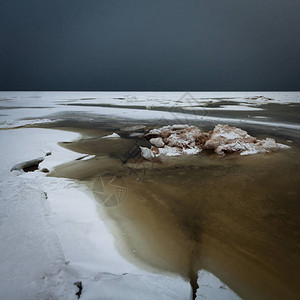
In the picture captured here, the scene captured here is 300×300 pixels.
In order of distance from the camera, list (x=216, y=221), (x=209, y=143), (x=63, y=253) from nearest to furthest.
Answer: (x=63, y=253) < (x=216, y=221) < (x=209, y=143)

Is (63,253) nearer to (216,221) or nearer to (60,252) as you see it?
(60,252)

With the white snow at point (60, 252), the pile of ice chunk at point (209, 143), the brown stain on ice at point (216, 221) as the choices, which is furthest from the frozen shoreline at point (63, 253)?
the pile of ice chunk at point (209, 143)

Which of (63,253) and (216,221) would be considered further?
(216,221)

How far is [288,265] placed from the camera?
1.99m

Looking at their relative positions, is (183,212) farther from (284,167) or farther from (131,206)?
(284,167)

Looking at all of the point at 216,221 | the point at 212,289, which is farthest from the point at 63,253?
the point at 216,221

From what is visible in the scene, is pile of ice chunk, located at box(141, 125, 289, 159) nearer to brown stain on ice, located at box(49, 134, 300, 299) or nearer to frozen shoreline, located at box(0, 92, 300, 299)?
brown stain on ice, located at box(49, 134, 300, 299)

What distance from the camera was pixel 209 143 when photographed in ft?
20.0

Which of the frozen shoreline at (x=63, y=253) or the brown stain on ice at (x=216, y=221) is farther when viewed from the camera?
the brown stain on ice at (x=216, y=221)

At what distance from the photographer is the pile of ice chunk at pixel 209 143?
572cm

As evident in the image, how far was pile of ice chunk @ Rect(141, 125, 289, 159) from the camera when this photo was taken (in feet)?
18.8

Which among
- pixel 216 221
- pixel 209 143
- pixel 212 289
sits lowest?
pixel 209 143

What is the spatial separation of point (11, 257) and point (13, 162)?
2.98 m

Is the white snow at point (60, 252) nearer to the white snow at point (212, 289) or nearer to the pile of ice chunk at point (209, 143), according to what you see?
the white snow at point (212, 289)
